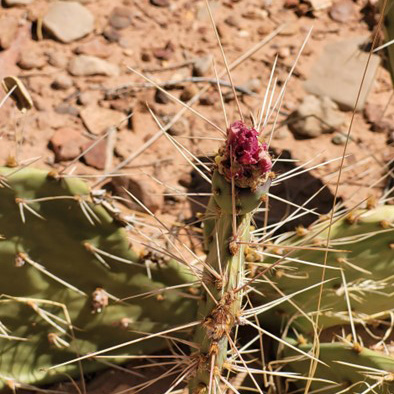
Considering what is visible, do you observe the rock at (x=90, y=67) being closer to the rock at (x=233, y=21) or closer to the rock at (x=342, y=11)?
the rock at (x=233, y=21)

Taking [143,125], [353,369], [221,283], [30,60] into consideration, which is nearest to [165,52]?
[143,125]

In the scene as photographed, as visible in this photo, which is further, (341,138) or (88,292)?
(341,138)

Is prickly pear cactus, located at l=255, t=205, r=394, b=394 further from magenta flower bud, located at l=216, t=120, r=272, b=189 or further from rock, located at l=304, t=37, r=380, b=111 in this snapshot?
rock, located at l=304, t=37, r=380, b=111

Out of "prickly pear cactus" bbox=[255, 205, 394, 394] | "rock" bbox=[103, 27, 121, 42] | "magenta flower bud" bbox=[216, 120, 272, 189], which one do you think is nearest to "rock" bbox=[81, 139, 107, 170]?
"rock" bbox=[103, 27, 121, 42]

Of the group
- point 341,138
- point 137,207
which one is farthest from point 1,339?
point 341,138

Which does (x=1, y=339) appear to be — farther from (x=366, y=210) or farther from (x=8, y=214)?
(x=366, y=210)

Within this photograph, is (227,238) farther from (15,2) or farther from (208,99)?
(15,2)
